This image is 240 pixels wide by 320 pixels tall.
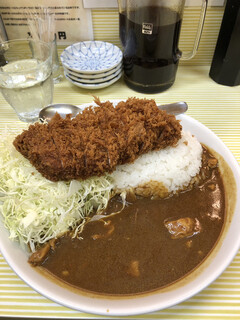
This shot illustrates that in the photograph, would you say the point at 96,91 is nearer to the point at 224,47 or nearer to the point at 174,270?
the point at 224,47

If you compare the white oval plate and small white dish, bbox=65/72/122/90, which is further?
small white dish, bbox=65/72/122/90

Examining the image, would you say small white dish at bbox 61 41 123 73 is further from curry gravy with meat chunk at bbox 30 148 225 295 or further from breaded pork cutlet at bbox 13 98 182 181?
curry gravy with meat chunk at bbox 30 148 225 295

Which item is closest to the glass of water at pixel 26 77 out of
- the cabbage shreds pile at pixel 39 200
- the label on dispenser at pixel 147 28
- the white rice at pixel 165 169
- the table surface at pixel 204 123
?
the table surface at pixel 204 123

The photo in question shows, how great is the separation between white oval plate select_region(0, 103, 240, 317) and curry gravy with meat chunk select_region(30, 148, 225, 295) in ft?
0.20

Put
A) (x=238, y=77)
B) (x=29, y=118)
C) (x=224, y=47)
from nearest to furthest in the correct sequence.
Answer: (x=29, y=118)
(x=224, y=47)
(x=238, y=77)

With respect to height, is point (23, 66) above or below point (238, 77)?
above

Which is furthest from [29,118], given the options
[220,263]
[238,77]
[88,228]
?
[238,77]

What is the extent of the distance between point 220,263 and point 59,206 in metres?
0.73

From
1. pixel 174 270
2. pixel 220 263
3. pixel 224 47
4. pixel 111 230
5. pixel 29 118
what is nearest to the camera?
pixel 220 263

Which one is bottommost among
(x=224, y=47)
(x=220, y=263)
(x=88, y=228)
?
(x=88, y=228)

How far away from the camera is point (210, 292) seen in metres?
0.98

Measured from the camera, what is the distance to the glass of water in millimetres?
1562

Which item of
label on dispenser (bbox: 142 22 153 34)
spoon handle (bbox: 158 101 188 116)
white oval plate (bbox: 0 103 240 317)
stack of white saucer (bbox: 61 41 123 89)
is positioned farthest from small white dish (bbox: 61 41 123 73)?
white oval plate (bbox: 0 103 240 317)

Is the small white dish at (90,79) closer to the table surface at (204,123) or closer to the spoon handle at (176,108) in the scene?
the table surface at (204,123)
